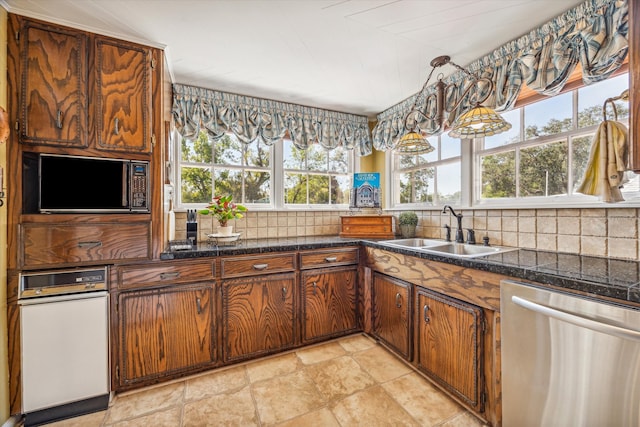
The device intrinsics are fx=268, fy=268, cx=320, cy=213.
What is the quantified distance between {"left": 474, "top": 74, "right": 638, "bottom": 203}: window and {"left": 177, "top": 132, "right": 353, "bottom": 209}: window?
4.98ft

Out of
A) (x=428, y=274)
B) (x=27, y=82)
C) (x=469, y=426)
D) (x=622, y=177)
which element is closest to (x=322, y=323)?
(x=428, y=274)

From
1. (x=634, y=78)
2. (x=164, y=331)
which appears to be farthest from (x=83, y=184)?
(x=634, y=78)

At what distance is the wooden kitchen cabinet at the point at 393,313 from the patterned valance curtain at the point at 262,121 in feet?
5.17

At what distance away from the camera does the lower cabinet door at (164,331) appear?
1735 mm

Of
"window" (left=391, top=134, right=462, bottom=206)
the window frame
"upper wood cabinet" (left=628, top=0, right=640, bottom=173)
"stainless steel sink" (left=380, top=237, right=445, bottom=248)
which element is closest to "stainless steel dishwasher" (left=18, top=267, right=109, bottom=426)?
the window frame

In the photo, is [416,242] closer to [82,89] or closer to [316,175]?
[316,175]

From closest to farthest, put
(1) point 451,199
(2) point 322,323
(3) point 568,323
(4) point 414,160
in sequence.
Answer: (3) point 568,323, (2) point 322,323, (1) point 451,199, (4) point 414,160

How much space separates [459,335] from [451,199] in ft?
4.36

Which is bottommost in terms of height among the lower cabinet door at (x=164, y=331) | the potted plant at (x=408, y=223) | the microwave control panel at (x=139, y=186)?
the lower cabinet door at (x=164, y=331)

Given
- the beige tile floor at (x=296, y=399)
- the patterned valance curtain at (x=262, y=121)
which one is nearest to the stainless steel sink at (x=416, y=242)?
the beige tile floor at (x=296, y=399)

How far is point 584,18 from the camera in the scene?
4.70 ft

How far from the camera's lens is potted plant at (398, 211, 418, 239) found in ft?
8.69

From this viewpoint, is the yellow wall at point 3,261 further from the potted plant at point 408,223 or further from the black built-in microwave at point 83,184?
the potted plant at point 408,223

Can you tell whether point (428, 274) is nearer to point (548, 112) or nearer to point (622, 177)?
point (622, 177)
